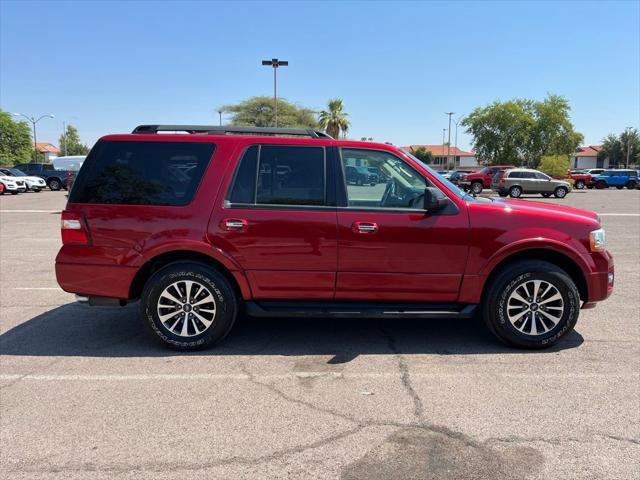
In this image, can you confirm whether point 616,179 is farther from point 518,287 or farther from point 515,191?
point 518,287

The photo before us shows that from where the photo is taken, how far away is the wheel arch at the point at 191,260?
14.5 feet

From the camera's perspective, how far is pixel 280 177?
4.39 meters

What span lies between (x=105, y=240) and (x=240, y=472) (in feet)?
8.49

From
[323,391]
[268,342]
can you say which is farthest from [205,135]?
[323,391]

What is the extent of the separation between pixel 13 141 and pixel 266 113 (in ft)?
119

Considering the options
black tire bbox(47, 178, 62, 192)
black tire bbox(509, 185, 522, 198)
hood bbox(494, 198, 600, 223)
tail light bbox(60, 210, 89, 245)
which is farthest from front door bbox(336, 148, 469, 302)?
black tire bbox(47, 178, 62, 192)

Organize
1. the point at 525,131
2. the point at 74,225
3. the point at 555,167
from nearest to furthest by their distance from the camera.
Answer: the point at 74,225
the point at 555,167
the point at 525,131

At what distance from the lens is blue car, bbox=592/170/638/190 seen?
44156 mm

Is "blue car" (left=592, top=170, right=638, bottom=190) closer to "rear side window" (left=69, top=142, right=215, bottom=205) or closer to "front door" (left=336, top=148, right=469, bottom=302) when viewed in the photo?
"front door" (left=336, top=148, right=469, bottom=302)

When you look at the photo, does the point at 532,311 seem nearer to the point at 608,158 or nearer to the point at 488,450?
the point at 488,450

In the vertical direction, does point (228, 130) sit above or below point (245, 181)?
above

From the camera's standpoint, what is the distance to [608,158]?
97000mm

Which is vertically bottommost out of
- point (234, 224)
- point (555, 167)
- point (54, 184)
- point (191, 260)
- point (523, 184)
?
point (191, 260)

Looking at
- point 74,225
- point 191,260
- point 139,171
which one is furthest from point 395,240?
point 74,225
